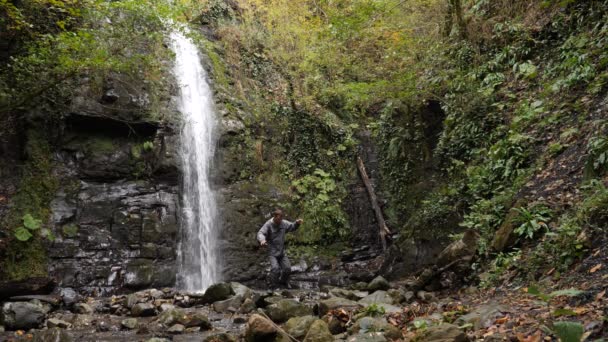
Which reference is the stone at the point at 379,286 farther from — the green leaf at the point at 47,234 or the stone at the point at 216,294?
the green leaf at the point at 47,234

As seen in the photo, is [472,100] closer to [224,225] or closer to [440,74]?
[440,74]

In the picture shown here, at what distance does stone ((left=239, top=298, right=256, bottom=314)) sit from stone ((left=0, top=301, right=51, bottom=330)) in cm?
294

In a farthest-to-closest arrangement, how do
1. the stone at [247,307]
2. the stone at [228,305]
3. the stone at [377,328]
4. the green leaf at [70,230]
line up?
the green leaf at [70,230] → the stone at [228,305] → the stone at [247,307] → the stone at [377,328]

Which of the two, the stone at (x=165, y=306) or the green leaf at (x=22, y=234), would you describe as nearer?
the stone at (x=165, y=306)

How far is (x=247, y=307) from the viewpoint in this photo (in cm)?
732

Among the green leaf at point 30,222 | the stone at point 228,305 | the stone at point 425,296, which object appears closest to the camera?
the stone at point 425,296

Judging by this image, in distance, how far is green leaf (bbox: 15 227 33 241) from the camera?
9.29 meters

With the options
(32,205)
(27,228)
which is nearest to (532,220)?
(27,228)

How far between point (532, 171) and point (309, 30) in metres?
10.8

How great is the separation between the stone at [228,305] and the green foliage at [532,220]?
4533 mm

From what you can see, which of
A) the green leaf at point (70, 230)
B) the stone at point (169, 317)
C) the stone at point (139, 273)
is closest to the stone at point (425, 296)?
the stone at point (169, 317)

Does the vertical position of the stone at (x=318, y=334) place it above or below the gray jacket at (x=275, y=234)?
below

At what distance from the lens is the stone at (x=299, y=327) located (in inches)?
192

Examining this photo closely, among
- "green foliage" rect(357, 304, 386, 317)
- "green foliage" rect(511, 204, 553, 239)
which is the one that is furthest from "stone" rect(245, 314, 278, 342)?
"green foliage" rect(511, 204, 553, 239)
